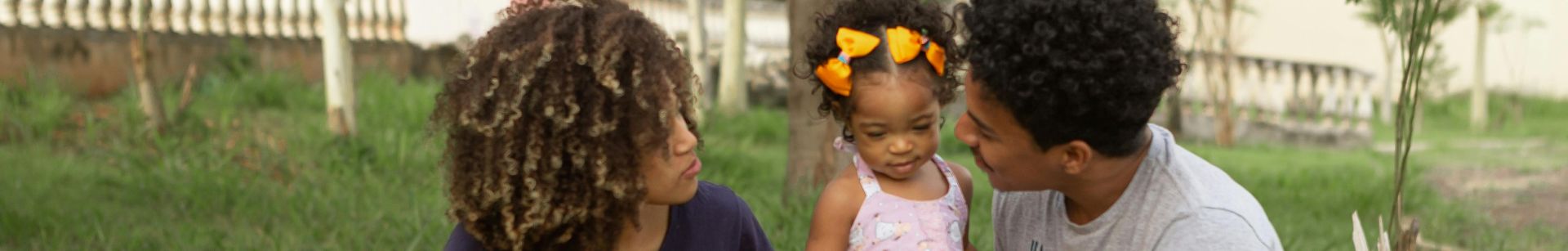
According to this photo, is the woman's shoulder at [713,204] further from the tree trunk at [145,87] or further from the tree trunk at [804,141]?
the tree trunk at [145,87]

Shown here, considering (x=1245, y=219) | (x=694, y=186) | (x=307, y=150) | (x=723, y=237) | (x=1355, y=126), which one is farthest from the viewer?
(x=1355, y=126)

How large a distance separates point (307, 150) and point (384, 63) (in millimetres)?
3270

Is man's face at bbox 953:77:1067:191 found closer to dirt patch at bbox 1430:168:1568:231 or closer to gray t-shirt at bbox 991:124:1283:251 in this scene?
gray t-shirt at bbox 991:124:1283:251

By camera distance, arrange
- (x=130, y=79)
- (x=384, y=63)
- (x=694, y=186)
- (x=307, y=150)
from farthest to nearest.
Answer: (x=384, y=63) → (x=130, y=79) → (x=307, y=150) → (x=694, y=186)

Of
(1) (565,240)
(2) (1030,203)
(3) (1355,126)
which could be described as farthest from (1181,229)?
(3) (1355,126)

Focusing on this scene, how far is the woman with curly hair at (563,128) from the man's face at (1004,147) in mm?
433

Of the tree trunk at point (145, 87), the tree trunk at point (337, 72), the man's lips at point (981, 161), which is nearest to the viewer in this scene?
the man's lips at point (981, 161)

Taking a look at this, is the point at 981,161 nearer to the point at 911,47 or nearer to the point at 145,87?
the point at 911,47

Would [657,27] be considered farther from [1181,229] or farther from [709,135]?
[709,135]

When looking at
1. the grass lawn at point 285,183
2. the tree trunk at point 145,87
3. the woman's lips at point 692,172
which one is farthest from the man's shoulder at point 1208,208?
the tree trunk at point 145,87

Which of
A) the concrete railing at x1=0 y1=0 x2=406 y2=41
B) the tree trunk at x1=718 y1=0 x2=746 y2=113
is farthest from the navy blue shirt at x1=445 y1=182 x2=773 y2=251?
the tree trunk at x1=718 y1=0 x2=746 y2=113

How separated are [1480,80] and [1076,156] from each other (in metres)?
11.5

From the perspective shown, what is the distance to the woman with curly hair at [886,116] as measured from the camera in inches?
102

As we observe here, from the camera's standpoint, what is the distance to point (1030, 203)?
274 cm
